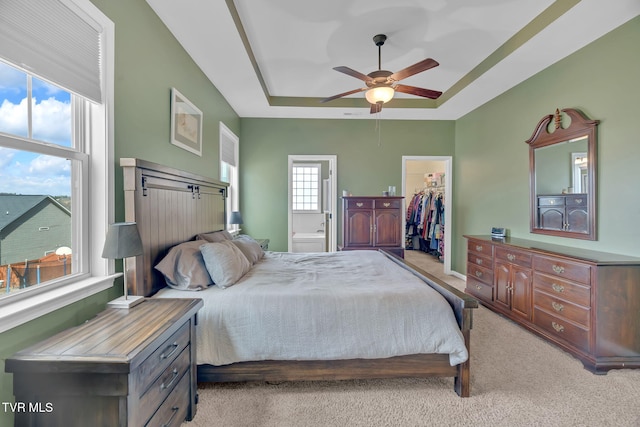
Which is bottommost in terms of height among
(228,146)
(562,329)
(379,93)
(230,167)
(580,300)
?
(562,329)

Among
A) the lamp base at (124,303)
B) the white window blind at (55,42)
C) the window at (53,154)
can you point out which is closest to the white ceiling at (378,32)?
the white window blind at (55,42)

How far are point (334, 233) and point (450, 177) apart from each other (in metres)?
2.33

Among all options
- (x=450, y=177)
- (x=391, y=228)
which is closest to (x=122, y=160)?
(x=391, y=228)

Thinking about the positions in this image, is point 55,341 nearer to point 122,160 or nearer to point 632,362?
point 122,160

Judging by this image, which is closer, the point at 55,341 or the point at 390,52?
the point at 55,341

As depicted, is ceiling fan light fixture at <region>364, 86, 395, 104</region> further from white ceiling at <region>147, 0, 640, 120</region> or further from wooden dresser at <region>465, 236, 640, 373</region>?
wooden dresser at <region>465, 236, 640, 373</region>

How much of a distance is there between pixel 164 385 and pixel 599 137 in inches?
149

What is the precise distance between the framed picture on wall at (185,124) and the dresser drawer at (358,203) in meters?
2.26

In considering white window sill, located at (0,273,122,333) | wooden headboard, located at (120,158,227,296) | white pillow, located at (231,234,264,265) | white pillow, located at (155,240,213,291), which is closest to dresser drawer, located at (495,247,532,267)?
white pillow, located at (231,234,264,265)

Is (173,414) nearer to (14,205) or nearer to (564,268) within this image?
(14,205)

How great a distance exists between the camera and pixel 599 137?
2.49 meters

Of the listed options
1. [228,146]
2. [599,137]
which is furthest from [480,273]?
[228,146]

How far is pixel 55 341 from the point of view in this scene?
1.13m

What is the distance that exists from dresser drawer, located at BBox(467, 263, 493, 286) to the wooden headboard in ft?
10.8
